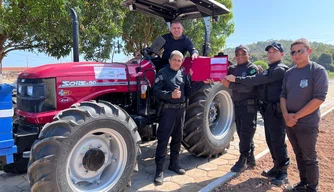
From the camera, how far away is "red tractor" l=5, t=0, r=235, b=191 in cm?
264

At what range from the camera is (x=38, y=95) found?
309cm

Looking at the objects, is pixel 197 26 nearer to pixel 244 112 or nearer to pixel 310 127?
pixel 244 112

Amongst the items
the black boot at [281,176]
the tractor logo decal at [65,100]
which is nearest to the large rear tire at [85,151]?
the tractor logo decal at [65,100]

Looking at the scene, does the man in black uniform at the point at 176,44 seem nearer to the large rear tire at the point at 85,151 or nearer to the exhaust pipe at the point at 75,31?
the exhaust pipe at the point at 75,31

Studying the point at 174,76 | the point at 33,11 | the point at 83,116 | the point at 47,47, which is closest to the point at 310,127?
the point at 174,76

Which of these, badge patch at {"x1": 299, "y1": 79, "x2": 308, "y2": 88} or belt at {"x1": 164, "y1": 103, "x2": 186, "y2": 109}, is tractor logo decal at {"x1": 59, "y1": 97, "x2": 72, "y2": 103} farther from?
badge patch at {"x1": 299, "y1": 79, "x2": 308, "y2": 88}

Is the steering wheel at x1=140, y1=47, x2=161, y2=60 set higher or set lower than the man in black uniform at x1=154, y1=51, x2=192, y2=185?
higher

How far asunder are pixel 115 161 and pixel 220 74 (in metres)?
1.86

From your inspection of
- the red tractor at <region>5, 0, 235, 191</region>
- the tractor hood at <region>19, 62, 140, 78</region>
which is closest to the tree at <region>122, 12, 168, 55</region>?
the red tractor at <region>5, 0, 235, 191</region>

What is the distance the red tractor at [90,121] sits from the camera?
264 cm

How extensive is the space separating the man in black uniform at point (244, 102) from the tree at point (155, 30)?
24.5 ft

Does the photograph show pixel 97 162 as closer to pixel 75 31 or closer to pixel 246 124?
pixel 75 31

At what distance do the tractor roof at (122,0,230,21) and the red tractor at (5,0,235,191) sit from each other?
74 millimetres

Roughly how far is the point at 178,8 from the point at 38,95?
9.77ft
